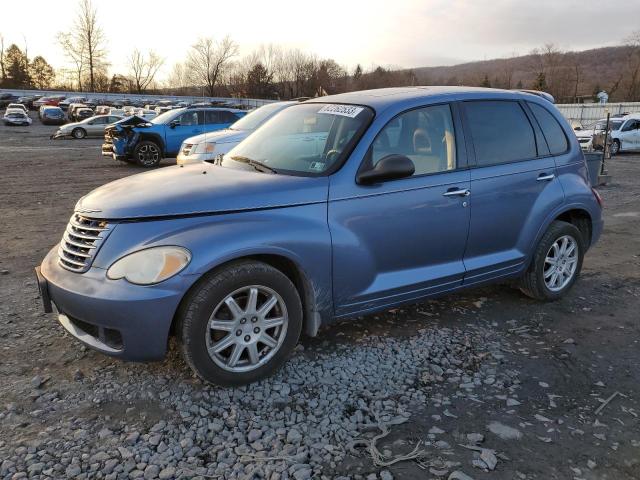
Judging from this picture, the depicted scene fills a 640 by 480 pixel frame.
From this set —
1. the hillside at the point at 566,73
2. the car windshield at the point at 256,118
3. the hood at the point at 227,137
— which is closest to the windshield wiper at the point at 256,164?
the hood at the point at 227,137

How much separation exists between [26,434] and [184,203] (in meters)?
1.52

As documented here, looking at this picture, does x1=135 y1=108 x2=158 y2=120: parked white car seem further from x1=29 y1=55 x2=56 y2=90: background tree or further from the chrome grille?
x1=29 y1=55 x2=56 y2=90: background tree

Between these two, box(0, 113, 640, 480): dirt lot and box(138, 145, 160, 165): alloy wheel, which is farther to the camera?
box(138, 145, 160, 165): alloy wheel

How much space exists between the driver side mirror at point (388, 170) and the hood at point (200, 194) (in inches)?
10.8

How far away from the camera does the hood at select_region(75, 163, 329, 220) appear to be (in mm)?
3166

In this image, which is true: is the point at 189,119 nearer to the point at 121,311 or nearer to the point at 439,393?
the point at 121,311

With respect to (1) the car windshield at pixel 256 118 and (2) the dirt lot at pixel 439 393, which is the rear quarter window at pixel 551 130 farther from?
(1) the car windshield at pixel 256 118

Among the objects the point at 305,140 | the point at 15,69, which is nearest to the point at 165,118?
the point at 305,140

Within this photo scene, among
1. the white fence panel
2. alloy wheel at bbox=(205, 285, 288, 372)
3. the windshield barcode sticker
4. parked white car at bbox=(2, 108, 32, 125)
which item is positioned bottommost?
alloy wheel at bbox=(205, 285, 288, 372)

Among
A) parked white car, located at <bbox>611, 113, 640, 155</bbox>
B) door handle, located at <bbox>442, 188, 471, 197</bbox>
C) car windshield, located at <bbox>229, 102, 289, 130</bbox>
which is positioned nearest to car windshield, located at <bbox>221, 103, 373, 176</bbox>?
door handle, located at <bbox>442, 188, 471, 197</bbox>

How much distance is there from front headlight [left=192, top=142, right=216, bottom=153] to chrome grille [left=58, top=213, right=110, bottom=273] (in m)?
7.73

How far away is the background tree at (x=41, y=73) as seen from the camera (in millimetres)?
88562

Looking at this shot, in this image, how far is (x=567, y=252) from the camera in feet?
16.1

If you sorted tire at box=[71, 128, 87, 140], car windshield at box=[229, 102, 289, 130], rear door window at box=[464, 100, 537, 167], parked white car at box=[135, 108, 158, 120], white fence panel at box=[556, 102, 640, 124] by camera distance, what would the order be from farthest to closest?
white fence panel at box=[556, 102, 640, 124] < parked white car at box=[135, 108, 158, 120] < tire at box=[71, 128, 87, 140] < car windshield at box=[229, 102, 289, 130] < rear door window at box=[464, 100, 537, 167]
